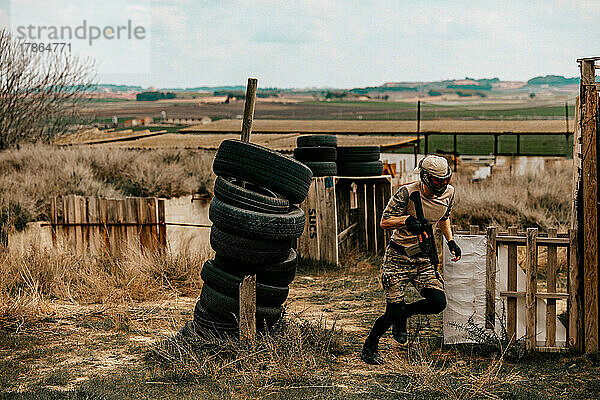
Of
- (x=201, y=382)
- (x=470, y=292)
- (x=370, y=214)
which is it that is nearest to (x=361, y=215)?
(x=370, y=214)

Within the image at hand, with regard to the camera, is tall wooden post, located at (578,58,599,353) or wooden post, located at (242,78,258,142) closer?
tall wooden post, located at (578,58,599,353)

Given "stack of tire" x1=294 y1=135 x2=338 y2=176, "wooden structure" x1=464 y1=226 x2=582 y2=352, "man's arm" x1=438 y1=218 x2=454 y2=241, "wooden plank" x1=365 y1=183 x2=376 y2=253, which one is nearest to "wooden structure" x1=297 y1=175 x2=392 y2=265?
"wooden plank" x1=365 y1=183 x2=376 y2=253

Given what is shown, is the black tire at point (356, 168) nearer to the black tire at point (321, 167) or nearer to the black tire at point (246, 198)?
the black tire at point (321, 167)

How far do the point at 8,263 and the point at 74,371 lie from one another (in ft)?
12.8

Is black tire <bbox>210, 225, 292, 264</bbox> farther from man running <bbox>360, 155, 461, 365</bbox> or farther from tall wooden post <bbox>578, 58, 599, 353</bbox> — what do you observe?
tall wooden post <bbox>578, 58, 599, 353</bbox>

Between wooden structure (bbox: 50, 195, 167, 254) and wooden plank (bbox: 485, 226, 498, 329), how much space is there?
20.4 ft

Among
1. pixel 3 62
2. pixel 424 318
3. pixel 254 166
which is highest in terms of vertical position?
pixel 3 62

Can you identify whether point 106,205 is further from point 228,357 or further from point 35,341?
point 228,357

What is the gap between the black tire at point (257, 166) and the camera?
6.94m

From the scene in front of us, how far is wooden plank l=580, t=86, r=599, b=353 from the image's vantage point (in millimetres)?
6734

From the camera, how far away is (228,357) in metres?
6.84

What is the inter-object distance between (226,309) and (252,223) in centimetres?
93

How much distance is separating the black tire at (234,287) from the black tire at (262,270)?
6 cm

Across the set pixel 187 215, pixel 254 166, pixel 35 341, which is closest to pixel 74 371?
pixel 35 341
